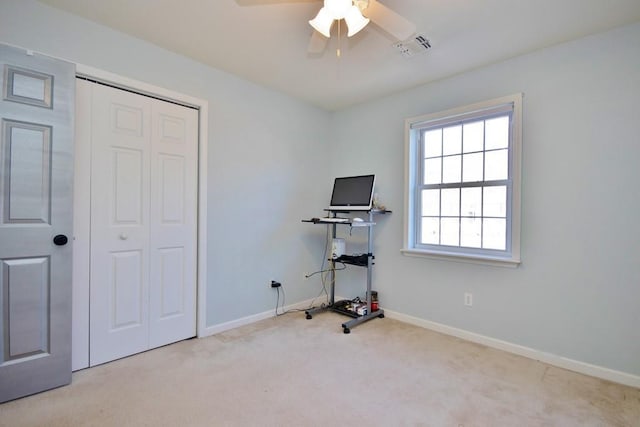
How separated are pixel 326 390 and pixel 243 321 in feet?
4.55

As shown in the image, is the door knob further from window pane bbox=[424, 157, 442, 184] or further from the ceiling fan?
window pane bbox=[424, 157, 442, 184]

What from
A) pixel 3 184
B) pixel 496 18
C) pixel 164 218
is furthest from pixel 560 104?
pixel 3 184

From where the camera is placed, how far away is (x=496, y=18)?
2072mm

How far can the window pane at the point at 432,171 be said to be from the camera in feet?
10.4

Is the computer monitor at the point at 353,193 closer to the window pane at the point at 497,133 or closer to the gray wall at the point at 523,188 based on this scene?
the gray wall at the point at 523,188

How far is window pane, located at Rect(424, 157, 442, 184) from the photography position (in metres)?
3.17

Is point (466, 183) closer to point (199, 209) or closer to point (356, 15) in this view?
point (356, 15)

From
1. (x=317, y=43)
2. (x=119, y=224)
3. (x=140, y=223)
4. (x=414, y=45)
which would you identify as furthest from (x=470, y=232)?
(x=119, y=224)

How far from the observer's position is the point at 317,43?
2277 millimetres

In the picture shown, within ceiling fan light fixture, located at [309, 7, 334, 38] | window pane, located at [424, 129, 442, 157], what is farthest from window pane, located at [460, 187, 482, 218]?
ceiling fan light fixture, located at [309, 7, 334, 38]

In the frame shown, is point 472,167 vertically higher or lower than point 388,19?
lower

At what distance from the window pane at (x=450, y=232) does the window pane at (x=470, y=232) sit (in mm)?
39

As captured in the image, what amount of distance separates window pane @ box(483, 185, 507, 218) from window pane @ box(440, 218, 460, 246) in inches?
11.5

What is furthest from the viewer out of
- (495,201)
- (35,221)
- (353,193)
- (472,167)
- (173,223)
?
(353,193)
